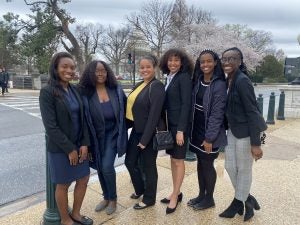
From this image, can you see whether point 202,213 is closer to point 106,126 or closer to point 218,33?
point 106,126

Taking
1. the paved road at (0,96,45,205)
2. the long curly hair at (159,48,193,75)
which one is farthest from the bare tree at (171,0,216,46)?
the long curly hair at (159,48,193,75)

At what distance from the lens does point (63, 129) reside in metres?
3.08

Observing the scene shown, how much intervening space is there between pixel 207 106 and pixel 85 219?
180 cm

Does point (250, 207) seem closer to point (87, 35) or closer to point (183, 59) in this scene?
point (183, 59)

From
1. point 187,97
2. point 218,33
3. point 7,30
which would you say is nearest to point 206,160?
point 187,97

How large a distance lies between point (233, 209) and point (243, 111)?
1.17m

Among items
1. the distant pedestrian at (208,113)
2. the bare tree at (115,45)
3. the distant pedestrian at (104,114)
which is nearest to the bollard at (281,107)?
the distant pedestrian at (208,113)

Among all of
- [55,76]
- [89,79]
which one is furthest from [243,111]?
[55,76]

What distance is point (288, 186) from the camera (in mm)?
4777

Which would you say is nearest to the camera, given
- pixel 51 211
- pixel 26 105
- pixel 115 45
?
pixel 51 211

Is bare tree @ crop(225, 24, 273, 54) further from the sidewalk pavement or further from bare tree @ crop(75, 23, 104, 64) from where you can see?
the sidewalk pavement

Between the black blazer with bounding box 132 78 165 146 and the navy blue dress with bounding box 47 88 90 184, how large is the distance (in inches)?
29.1

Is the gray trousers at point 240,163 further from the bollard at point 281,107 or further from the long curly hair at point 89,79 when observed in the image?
the bollard at point 281,107

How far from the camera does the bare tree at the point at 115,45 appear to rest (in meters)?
61.7
